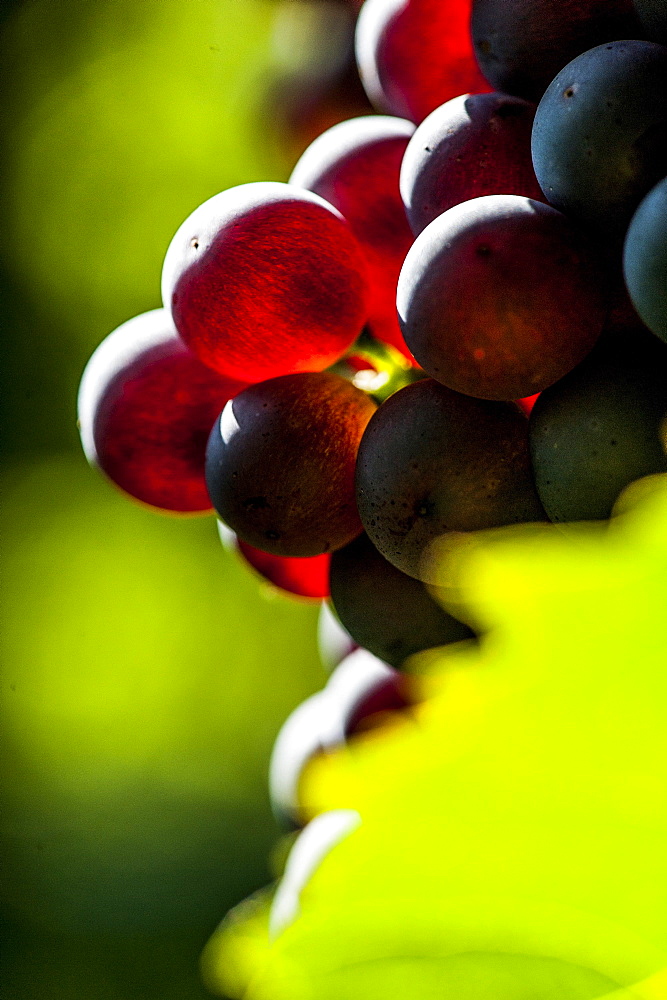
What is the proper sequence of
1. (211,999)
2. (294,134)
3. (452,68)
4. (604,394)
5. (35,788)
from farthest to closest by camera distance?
1. (35,788)
2. (211,999)
3. (294,134)
4. (452,68)
5. (604,394)

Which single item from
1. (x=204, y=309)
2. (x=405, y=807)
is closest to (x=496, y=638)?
(x=405, y=807)

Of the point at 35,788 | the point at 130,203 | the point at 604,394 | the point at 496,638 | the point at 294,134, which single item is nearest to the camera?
the point at 496,638

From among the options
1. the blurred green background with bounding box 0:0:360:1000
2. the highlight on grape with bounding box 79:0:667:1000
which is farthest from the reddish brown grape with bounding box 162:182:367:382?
the blurred green background with bounding box 0:0:360:1000

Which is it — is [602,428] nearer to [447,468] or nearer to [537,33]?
[447,468]

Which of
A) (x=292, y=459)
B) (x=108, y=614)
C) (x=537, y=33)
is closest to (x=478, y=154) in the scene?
(x=537, y=33)

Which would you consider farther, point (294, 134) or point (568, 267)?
point (294, 134)

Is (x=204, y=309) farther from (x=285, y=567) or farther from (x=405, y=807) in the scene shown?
(x=405, y=807)

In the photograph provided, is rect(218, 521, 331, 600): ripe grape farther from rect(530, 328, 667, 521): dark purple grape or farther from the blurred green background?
the blurred green background

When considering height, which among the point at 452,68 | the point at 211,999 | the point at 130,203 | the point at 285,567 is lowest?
the point at 211,999
